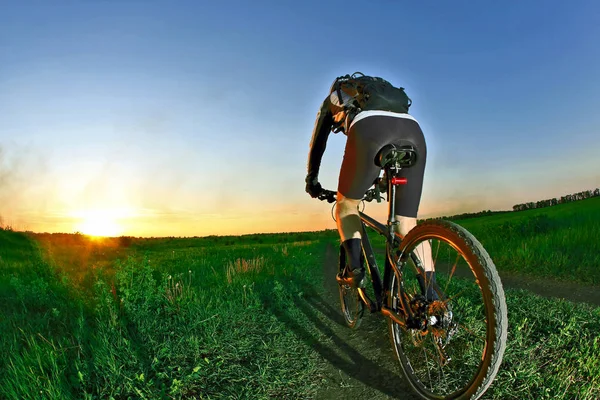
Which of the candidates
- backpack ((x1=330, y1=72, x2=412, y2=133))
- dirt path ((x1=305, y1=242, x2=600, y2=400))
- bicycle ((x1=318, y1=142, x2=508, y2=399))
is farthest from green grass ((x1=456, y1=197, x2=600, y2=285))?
backpack ((x1=330, y1=72, x2=412, y2=133))

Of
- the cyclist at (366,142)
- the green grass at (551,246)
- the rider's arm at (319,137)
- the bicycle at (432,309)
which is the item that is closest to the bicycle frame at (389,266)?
the bicycle at (432,309)

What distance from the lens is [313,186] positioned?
4430 mm

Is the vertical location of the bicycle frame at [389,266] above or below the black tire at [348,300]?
above

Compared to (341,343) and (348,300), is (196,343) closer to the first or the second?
(341,343)

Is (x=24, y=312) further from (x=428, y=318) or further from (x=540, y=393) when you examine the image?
(x=540, y=393)

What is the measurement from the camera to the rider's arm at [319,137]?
3852 mm

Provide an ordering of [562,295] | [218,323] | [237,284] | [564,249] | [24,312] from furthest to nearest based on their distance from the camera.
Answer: [564,249] < [562,295] < [237,284] < [24,312] < [218,323]

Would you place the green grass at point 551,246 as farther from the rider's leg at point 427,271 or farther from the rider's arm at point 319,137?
the rider's arm at point 319,137

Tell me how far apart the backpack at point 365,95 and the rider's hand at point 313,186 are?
3.02ft

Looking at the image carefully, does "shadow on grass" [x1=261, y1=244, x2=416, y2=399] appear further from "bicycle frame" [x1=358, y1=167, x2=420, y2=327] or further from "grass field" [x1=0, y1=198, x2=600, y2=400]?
"bicycle frame" [x1=358, y1=167, x2=420, y2=327]

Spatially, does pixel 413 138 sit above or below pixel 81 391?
above

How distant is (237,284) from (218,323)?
1725 millimetres

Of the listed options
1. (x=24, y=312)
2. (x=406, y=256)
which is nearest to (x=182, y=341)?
(x=406, y=256)

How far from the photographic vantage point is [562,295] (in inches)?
248
